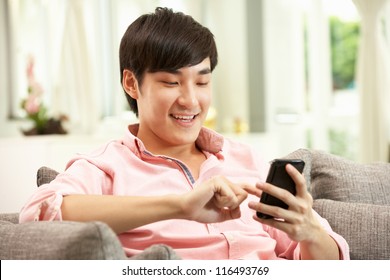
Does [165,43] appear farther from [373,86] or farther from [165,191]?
[373,86]

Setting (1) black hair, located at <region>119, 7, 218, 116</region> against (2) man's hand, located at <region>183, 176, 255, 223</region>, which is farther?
(1) black hair, located at <region>119, 7, 218, 116</region>

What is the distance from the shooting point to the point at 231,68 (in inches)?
177

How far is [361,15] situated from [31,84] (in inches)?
84.7

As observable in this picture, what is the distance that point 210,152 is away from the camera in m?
1.54

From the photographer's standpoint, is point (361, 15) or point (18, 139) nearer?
point (361, 15)

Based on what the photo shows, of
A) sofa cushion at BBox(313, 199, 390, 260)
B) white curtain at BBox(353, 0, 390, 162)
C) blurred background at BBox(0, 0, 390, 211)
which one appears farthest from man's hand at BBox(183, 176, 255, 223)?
blurred background at BBox(0, 0, 390, 211)

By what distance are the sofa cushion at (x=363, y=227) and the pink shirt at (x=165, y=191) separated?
0.70 ft

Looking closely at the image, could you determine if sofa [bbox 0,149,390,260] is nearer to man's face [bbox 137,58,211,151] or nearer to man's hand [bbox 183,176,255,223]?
man's hand [bbox 183,176,255,223]

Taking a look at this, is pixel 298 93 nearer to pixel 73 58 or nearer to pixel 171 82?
pixel 73 58

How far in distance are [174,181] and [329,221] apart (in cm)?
47

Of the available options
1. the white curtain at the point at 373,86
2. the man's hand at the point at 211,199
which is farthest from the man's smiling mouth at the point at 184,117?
the white curtain at the point at 373,86

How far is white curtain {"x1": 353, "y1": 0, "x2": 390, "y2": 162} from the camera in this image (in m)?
3.69

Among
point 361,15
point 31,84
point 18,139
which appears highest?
point 361,15
